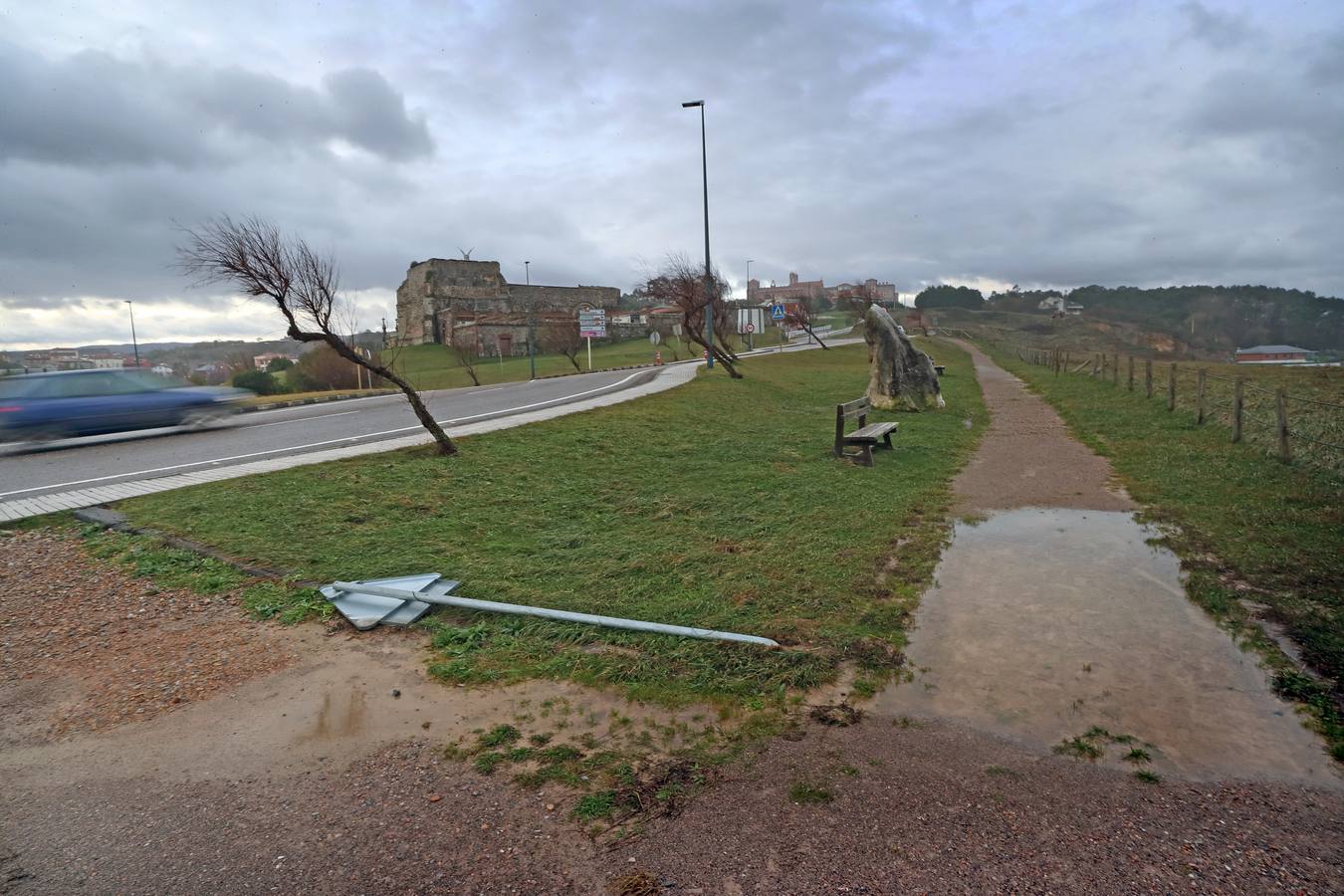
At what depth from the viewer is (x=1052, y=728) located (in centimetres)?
354

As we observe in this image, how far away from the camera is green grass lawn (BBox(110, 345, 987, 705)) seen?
4344mm

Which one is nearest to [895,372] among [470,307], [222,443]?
[222,443]

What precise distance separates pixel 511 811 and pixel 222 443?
10973mm

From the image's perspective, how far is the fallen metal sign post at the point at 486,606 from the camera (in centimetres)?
447

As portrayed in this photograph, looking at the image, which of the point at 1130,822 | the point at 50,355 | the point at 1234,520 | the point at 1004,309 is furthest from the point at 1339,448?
the point at 1004,309

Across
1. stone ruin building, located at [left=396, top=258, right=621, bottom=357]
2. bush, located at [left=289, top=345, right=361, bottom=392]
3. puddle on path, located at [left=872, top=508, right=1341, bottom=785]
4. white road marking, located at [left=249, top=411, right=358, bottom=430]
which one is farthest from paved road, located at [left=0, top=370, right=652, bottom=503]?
stone ruin building, located at [left=396, top=258, right=621, bottom=357]

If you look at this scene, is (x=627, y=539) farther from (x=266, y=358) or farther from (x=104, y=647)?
(x=266, y=358)

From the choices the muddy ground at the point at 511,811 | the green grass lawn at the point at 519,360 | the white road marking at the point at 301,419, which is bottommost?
the muddy ground at the point at 511,811

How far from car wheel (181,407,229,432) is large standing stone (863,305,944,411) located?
1364 cm

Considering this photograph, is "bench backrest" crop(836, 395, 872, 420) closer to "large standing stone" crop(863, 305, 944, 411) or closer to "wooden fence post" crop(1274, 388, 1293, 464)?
"large standing stone" crop(863, 305, 944, 411)

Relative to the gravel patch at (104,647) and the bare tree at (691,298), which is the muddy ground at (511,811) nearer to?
the gravel patch at (104,647)

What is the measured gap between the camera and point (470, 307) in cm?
7175

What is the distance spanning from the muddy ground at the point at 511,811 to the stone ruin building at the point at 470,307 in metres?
60.5

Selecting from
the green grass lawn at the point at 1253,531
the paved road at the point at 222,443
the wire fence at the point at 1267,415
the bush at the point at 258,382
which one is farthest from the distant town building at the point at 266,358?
the green grass lawn at the point at 1253,531
